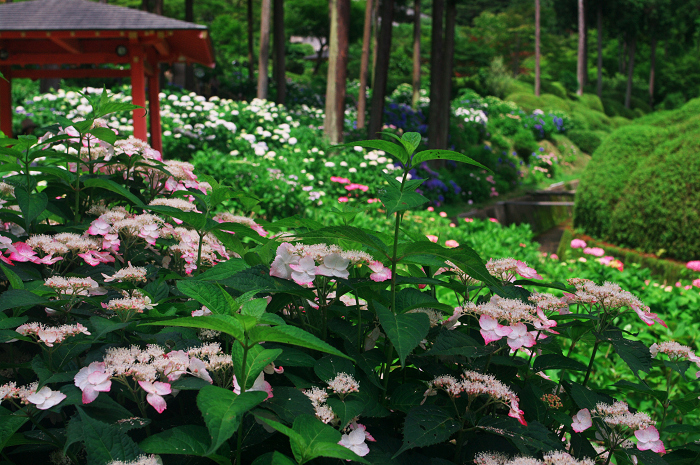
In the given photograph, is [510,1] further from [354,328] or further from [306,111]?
[354,328]

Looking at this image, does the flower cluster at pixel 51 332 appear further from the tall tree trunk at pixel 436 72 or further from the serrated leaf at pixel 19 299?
the tall tree trunk at pixel 436 72

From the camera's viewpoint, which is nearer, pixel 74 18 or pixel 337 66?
pixel 74 18

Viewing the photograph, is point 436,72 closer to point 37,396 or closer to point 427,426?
point 427,426

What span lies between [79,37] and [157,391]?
6.88 meters

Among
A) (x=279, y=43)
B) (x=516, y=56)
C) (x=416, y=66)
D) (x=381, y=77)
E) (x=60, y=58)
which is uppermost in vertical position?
(x=516, y=56)

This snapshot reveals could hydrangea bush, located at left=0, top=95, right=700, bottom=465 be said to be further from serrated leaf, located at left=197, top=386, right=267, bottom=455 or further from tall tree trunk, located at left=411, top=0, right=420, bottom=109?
tall tree trunk, located at left=411, top=0, right=420, bottom=109

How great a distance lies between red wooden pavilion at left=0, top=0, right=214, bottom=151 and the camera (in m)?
6.23

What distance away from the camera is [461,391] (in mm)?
914

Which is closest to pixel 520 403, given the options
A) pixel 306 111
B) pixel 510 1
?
pixel 306 111

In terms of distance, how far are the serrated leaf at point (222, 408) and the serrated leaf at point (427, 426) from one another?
25 centimetres

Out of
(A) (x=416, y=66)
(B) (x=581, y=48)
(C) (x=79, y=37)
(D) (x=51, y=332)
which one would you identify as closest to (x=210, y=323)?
(D) (x=51, y=332)

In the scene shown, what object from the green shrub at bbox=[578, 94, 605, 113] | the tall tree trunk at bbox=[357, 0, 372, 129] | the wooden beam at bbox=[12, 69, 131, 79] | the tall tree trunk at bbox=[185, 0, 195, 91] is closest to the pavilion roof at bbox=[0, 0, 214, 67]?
the wooden beam at bbox=[12, 69, 131, 79]

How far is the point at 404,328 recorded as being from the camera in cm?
87

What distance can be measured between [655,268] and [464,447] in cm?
526
